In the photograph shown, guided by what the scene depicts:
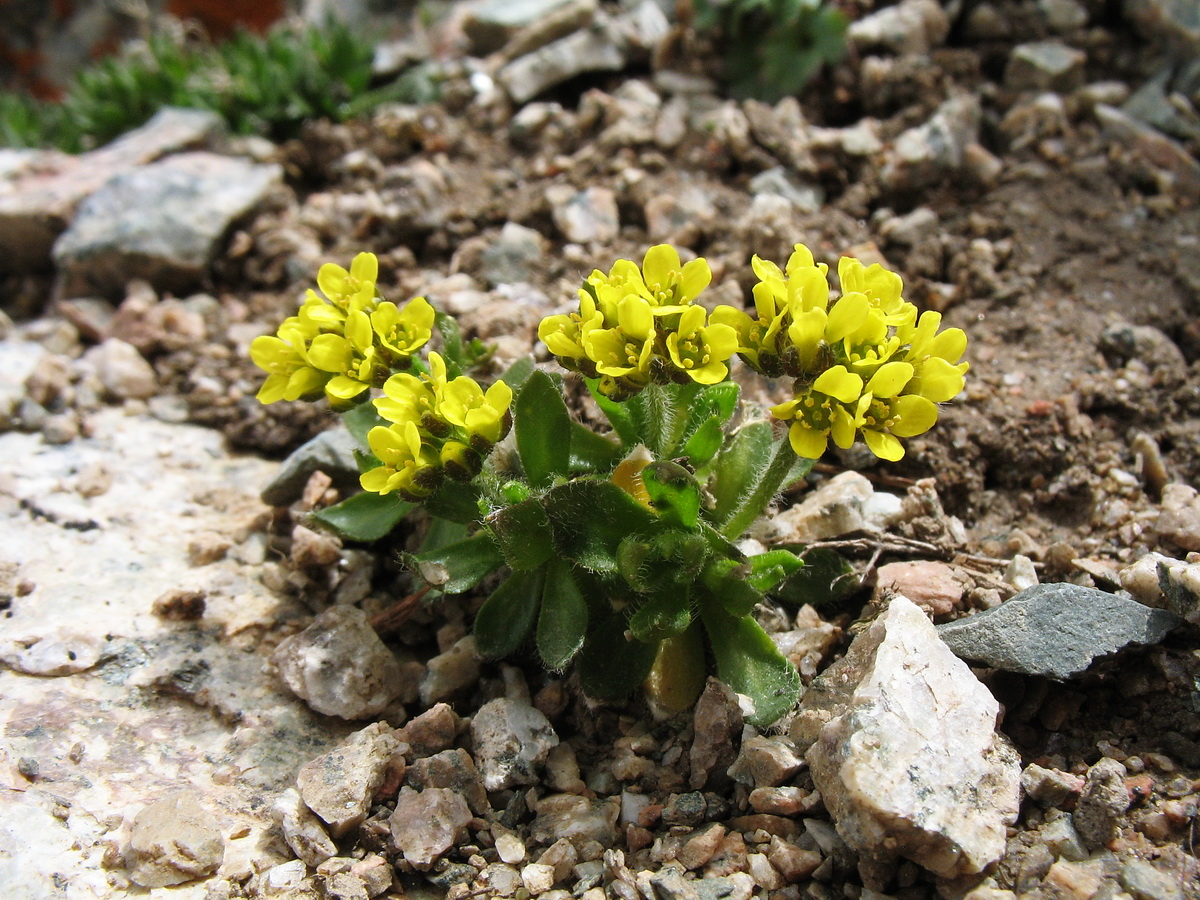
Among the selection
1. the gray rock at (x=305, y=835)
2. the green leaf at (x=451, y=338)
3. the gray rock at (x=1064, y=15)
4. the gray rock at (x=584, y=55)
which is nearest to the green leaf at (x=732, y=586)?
the green leaf at (x=451, y=338)

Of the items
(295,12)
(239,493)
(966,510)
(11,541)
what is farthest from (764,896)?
(295,12)

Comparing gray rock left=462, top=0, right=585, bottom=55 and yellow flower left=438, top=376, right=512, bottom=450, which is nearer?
yellow flower left=438, top=376, right=512, bottom=450

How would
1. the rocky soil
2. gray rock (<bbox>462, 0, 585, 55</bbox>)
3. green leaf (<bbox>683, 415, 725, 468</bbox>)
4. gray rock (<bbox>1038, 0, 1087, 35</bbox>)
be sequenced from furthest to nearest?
gray rock (<bbox>462, 0, 585, 55</bbox>)
gray rock (<bbox>1038, 0, 1087, 35</bbox>)
green leaf (<bbox>683, 415, 725, 468</bbox>)
the rocky soil

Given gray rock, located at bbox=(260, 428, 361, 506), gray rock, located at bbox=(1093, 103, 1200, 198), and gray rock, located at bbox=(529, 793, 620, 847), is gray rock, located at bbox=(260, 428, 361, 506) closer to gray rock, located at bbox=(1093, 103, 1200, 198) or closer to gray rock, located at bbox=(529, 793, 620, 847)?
gray rock, located at bbox=(529, 793, 620, 847)

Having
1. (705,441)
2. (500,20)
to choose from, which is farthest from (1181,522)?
(500,20)

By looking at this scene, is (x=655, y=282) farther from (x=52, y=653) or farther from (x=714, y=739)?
(x=52, y=653)

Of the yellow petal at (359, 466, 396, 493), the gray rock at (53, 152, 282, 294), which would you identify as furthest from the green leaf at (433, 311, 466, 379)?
the gray rock at (53, 152, 282, 294)

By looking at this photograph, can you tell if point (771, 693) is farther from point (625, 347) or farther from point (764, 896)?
point (625, 347)
